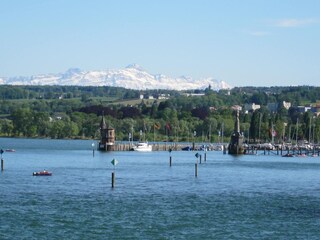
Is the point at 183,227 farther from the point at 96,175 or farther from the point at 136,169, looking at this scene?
the point at 136,169

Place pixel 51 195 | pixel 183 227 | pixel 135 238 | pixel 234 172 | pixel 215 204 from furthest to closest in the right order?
1. pixel 234 172
2. pixel 51 195
3. pixel 215 204
4. pixel 183 227
5. pixel 135 238

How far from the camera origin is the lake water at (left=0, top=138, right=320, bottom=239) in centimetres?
5972

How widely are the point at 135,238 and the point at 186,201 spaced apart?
21.4m

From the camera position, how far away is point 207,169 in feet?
426

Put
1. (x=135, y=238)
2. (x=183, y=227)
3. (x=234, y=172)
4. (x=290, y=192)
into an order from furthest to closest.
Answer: (x=234, y=172) → (x=290, y=192) → (x=183, y=227) → (x=135, y=238)

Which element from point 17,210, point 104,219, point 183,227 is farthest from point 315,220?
point 17,210

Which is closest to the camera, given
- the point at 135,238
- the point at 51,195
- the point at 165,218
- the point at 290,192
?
the point at 135,238

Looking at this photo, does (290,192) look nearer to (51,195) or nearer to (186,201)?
(186,201)

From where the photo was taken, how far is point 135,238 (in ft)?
187

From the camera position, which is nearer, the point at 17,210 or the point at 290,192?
the point at 17,210

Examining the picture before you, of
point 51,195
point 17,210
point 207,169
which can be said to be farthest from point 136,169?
point 17,210

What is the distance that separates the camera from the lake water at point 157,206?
196ft

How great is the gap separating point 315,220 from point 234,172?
59.2 m

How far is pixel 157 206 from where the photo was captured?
73688 mm
